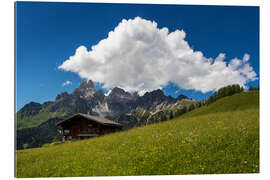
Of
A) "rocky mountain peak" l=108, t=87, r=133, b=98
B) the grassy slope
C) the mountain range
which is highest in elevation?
"rocky mountain peak" l=108, t=87, r=133, b=98

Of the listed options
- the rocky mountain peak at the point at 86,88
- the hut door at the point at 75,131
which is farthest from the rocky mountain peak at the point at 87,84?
the hut door at the point at 75,131

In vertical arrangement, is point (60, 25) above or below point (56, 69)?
above

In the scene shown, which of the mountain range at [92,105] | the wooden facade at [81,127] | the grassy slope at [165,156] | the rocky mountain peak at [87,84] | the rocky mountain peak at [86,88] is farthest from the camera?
the wooden facade at [81,127]

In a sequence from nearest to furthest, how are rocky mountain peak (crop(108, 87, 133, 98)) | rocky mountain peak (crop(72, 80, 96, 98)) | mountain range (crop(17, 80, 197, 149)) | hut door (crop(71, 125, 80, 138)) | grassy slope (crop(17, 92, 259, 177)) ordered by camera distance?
grassy slope (crop(17, 92, 259, 177)) → mountain range (crop(17, 80, 197, 149)) → rocky mountain peak (crop(72, 80, 96, 98)) → rocky mountain peak (crop(108, 87, 133, 98)) → hut door (crop(71, 125, 80, 138))

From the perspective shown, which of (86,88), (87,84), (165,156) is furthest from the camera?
(86,88)

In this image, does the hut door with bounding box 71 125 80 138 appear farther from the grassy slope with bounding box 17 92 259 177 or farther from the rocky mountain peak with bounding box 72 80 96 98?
the rocky mountain peak with bounding box 72 80 96 98

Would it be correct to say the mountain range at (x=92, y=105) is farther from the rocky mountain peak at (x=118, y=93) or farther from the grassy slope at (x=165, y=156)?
the grassy slope at (x=165, y=156)

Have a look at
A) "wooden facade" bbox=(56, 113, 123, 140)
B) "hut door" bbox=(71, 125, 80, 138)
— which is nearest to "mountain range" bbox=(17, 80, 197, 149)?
"wooden facade" bbox=(56, 113, 123, 140)

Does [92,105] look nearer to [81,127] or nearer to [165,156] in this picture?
[81,127]

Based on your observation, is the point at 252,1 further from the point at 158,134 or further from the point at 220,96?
the point at 158,134

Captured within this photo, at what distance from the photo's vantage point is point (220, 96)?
8.27m

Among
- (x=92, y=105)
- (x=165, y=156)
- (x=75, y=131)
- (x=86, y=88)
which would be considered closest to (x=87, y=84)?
(x=86, y=88)

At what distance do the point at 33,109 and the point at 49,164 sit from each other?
256 centimetres

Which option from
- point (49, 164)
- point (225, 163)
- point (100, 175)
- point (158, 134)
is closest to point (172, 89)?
point (158, 134)
